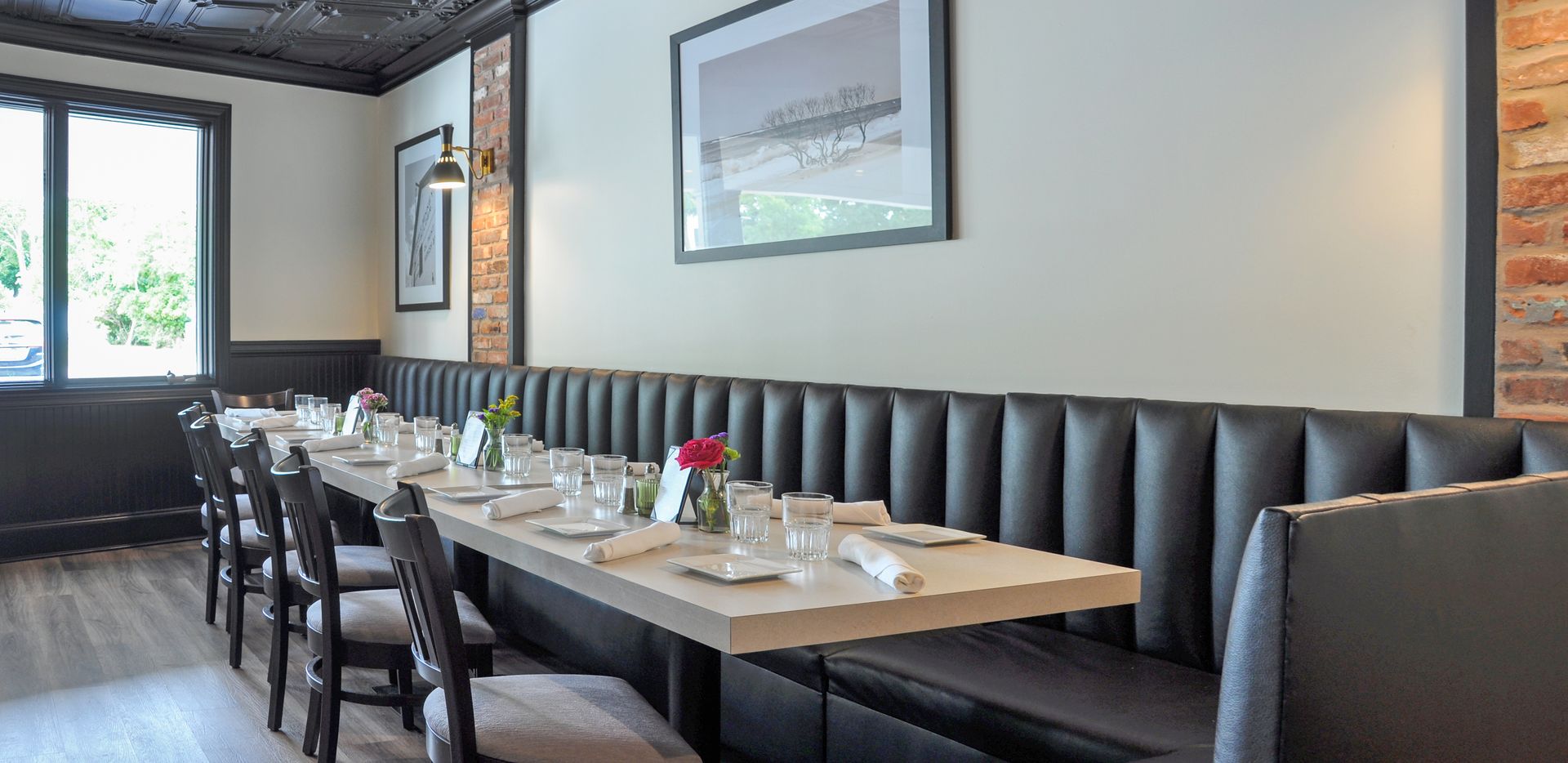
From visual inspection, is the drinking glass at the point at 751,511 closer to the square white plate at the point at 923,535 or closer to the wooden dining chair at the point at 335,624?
the square white plate at the point at 923,535

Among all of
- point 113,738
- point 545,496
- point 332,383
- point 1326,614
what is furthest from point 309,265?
point 1326,614

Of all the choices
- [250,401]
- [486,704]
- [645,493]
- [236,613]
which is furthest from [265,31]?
[486,704]

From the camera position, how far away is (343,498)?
5.96m

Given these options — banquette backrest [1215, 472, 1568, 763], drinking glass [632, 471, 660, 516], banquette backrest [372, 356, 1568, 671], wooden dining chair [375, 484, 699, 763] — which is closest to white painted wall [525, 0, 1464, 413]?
banquette backrest [372, 356, 1568, 671]

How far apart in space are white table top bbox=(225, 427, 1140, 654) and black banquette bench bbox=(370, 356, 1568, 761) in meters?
0.27

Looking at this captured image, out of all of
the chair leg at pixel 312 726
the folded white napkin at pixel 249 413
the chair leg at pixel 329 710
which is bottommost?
the chair leg at pixel 312 726

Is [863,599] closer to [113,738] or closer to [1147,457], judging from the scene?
[1147,457]

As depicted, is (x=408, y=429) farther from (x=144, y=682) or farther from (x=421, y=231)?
(x=421, y=231)

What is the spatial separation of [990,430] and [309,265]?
5658 millimetres

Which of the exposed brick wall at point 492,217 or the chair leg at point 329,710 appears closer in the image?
the chair leg at point 329,710

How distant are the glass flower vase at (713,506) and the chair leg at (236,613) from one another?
227cm

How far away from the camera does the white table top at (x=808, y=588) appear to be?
68.1 inches

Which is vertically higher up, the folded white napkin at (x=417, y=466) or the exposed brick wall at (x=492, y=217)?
the exposed brick wall at (x=492, y=217)

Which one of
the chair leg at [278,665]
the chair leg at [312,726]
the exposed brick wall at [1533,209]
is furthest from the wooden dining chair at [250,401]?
the exposed brick wall at [1533,209]
